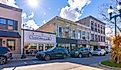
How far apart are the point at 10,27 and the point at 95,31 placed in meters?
34.6

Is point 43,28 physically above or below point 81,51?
above

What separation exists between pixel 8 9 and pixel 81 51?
41.3ft

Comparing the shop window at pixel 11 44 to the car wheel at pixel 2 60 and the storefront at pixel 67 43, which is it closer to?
the car wheel at pixel 2 60

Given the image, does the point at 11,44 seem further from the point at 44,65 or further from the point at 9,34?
the point at 44,65

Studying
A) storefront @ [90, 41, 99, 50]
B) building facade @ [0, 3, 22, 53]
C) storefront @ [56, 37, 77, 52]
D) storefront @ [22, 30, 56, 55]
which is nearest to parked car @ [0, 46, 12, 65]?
building facade @ [0, 3, 22, 53]

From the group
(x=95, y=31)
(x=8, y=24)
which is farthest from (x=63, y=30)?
(x=95, y=31)

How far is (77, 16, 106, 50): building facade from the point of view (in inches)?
2263

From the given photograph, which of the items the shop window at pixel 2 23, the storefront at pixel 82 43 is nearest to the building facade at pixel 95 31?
the storefront at pixel 82 43

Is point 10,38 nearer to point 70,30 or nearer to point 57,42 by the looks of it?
point 57,42

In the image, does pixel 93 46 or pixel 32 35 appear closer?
pixel 32 35

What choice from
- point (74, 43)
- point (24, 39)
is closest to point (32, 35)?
point (24, 39)

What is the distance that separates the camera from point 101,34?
6694 cm

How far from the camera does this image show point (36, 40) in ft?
116

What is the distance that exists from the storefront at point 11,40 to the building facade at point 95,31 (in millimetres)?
28776
